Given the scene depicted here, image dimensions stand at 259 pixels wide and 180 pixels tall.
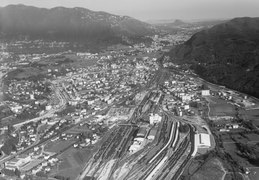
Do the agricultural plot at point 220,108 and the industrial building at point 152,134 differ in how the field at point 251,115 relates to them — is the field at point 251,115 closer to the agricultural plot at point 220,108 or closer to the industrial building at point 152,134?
the agricultural plot at point 220,108

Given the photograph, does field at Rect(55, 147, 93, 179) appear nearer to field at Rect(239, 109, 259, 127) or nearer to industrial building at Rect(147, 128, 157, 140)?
industrial building at Rect(147, 128, 157, 140)

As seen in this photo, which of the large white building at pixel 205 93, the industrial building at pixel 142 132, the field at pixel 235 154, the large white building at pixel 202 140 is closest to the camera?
the field at pixel 235 154

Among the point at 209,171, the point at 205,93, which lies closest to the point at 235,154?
the point at 209,171

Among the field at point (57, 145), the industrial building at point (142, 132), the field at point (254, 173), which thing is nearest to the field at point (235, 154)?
the field at point (254, 173)

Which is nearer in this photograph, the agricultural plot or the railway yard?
the railway yard

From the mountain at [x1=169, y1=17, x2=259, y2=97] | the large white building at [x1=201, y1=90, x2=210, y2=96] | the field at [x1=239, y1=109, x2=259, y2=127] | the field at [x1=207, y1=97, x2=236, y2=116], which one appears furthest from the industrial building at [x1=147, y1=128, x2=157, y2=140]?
the mountain at [x1=169, y1=17, x2=259, y2=97]

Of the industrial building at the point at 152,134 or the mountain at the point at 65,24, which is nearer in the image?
the industrial building at the point at 152,134

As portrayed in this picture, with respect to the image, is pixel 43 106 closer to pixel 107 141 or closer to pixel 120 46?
pixel 107 141
